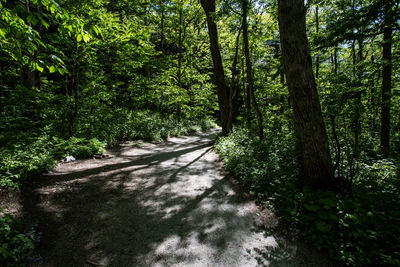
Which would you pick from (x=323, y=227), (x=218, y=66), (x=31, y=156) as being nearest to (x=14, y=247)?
(x=31, y=156)

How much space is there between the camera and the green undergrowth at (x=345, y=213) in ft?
7.80

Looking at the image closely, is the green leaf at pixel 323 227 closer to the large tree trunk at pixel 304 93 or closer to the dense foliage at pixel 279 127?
the dense foliage at pixel 279 127

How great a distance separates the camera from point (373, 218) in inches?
105

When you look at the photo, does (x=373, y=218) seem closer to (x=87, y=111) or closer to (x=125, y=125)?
(x=125, y=125)

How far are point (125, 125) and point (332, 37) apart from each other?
10.1 meters

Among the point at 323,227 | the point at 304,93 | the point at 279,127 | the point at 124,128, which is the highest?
the point at 304,93

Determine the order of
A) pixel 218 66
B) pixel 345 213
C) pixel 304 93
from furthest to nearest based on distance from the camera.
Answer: pixel 218 66, pixel 304 93, pixel 345 213

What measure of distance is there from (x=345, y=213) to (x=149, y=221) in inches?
137

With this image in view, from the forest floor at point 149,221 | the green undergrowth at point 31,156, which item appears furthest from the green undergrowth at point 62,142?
the forest floor at point 149,221

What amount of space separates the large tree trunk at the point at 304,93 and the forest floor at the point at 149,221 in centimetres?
141

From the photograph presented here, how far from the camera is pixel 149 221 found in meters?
3.49

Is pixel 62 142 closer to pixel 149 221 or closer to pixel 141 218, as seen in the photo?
pixel 141 218

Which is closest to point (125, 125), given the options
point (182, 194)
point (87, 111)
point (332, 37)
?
point (87, 111)

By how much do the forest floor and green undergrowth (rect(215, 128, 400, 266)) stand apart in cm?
32
